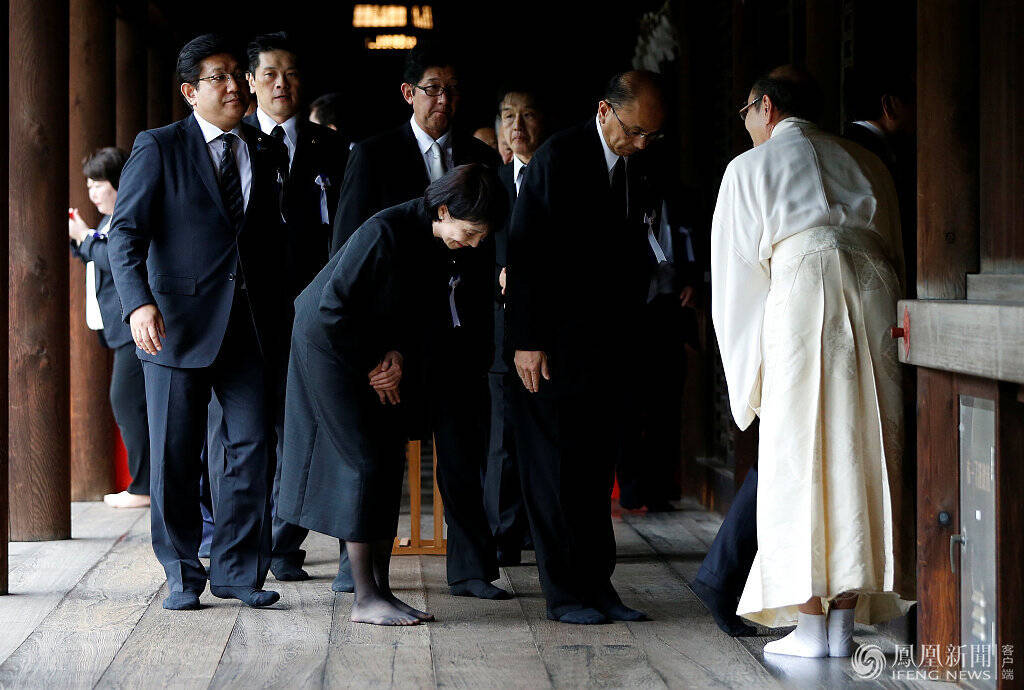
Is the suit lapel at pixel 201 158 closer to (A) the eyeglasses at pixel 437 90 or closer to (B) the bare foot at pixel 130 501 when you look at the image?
(A) the eyeglasses at pixel 437 90

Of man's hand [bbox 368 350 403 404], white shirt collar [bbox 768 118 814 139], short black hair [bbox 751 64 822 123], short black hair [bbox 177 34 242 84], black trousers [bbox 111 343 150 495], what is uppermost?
short black hair [bbox 177 34 242 84]

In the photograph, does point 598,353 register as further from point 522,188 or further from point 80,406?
point 80,406

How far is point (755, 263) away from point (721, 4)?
11.4ft

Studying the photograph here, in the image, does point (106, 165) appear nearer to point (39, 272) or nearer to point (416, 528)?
point (39, 272)

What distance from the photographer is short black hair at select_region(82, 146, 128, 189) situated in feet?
19.9

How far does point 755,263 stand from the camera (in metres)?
3.48

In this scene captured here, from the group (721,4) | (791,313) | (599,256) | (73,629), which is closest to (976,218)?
(791,313)

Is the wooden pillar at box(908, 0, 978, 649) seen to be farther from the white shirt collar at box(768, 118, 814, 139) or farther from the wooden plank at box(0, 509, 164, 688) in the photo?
the wooden plank at box(0, 509, 164, 688)

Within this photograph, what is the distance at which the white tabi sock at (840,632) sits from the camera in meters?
3.50

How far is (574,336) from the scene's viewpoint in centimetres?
393

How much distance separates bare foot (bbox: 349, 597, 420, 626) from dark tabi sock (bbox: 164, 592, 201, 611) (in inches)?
21.3

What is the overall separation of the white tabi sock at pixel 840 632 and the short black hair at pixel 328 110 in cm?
402

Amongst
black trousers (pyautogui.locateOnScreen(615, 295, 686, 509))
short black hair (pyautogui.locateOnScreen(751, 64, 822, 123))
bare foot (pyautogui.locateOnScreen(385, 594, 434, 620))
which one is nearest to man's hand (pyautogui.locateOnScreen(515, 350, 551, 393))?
bare foot (pyautogui.locateOnScreen(385, 594, 434, 620))

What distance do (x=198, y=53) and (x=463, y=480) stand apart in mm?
1645
